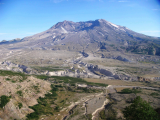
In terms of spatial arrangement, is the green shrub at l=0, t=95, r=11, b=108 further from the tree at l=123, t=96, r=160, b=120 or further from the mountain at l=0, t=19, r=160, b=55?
the mountain at l=0, t=19, r=160, b=55

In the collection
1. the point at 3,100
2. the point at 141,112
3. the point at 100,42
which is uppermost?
the point at 100,42

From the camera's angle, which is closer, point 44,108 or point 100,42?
point 44,108

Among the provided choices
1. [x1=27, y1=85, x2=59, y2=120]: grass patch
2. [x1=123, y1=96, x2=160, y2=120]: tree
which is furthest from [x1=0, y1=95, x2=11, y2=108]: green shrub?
[x1=123, y1=96, x2=160, y2=120]: tree

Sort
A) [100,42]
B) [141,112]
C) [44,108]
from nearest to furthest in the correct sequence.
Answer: [141,112] < [44,108] < [100,42]

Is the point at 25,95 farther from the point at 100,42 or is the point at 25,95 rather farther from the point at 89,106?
the point at 100,42

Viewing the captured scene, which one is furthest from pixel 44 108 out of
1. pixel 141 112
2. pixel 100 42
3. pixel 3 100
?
pixel 100 42

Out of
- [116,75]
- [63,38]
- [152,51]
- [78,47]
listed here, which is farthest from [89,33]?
[116,75]

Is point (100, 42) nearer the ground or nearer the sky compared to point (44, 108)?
nearer the sky

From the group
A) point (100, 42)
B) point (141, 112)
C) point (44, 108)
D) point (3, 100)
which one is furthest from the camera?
point (100, 42)

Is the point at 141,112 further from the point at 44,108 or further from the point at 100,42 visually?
the point at 100,42

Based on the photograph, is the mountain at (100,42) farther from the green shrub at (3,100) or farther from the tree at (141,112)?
the green shrub at (3,100)

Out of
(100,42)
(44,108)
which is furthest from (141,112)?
(100,42)

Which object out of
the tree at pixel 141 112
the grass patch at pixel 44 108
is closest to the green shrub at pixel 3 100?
the grass patch at pixel 44 108
